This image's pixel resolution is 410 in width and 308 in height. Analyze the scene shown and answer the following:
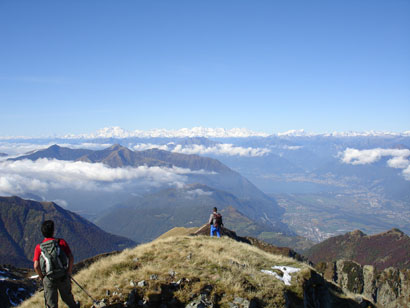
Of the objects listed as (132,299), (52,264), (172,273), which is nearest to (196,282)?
(172,273)

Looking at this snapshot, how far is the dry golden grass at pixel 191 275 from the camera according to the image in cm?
1256

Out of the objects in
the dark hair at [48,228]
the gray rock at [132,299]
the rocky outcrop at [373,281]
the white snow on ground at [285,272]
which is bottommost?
the rocky outcrop at [373,281]

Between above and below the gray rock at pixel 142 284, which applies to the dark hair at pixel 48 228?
above

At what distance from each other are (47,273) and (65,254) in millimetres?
809

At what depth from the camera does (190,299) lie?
39.7ft

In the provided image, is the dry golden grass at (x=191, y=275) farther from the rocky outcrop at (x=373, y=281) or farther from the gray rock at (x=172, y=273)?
the rocky outcrop at (x=373, y=281)

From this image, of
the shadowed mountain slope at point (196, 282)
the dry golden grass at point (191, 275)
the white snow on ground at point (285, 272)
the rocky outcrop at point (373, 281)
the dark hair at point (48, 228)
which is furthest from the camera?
the rocky outcrop at point (373, 281)

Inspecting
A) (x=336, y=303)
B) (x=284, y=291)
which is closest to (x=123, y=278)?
(x=284, y=291)

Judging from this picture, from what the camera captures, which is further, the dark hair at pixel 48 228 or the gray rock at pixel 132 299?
the gray rock at pixel 132 299

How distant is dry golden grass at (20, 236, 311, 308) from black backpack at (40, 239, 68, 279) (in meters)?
2.96

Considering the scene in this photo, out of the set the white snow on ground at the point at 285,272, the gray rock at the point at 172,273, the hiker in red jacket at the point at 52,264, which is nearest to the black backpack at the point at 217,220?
the white snow on ground at the point at 285,272

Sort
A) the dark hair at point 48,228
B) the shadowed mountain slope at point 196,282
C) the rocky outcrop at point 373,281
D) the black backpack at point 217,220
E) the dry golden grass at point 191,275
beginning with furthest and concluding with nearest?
the rocky outcrop at point 373,281, the black backpack at point 217,220, the dry golden grass at point 191,275, the shadowed mountain slope at point 196,282, the dark hair at point 48,228

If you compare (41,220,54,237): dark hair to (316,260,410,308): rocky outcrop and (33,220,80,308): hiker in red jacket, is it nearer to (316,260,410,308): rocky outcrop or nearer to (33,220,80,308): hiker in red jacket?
(33,220,80,308): hiker in red jacket

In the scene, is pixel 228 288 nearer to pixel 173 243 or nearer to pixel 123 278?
pixel 123 278
